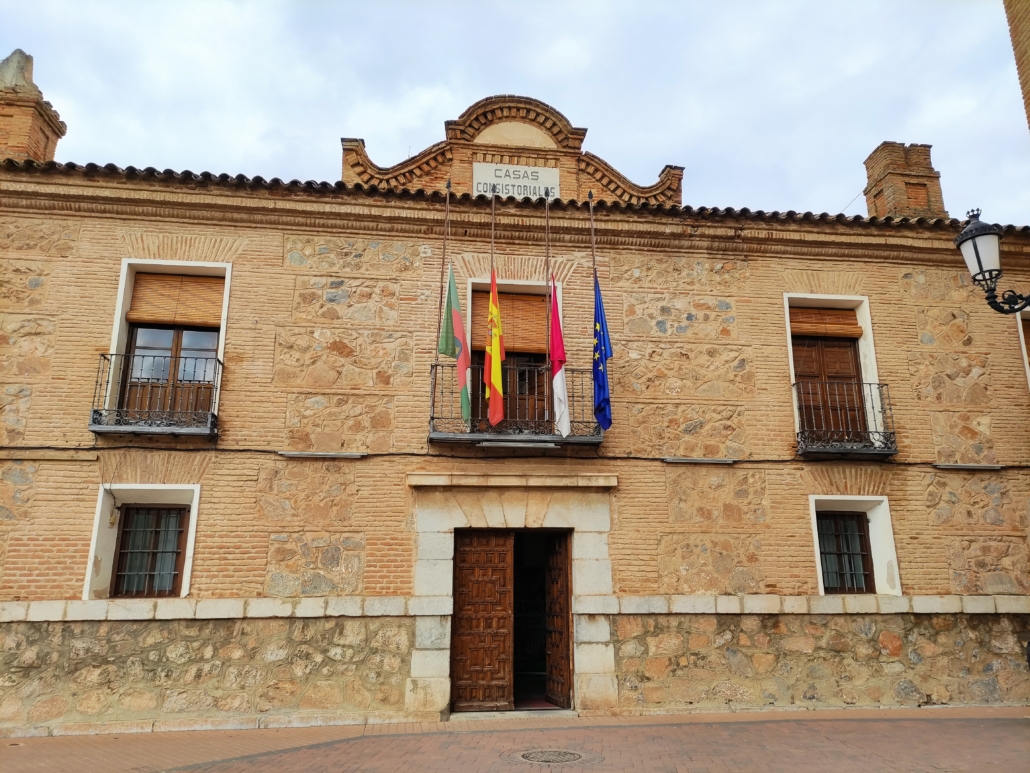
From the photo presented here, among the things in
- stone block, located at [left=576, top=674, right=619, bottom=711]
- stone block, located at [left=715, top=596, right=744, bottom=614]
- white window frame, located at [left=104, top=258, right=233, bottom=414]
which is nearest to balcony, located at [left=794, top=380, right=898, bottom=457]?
stone block, located at [left=715, top=596, right=744, bottom=614]

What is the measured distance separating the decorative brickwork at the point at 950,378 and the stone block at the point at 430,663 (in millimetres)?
6280

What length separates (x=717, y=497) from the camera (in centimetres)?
818

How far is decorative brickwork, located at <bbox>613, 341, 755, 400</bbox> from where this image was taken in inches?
334

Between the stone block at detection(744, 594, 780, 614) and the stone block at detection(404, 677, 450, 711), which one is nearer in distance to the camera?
the stone block at detection(404, 677, 450, 711)

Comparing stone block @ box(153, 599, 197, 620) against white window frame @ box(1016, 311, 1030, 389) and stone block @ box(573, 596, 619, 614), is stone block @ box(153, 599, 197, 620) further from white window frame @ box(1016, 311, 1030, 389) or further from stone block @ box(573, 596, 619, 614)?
white window frame @ box(1016, 311, 1030, 389)

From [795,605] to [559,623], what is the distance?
8.34 feet

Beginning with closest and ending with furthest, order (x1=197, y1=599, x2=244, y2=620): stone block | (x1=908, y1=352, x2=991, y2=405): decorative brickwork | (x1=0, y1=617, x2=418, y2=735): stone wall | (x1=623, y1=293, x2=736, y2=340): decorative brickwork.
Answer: (x1=0, y1=617, x2=418, y2=735): stone wall
(x1=197, y1=599, x2=244, y2=620): stone block
(x1=623, y1=293, x2=736, y2=340): decorative brickwork
(x1=908, y1=352, x2=991, y2=405): decorative brickwork

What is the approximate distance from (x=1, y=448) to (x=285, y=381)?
282cm

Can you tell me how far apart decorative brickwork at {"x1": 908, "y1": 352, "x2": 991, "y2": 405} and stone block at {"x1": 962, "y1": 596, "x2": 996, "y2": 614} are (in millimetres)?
2252

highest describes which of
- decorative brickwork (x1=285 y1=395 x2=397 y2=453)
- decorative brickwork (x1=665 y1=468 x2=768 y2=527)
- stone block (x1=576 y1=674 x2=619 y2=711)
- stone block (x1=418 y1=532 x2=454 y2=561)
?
decorative brickwork (x1=285 y1=395 x2=397 y2=453)

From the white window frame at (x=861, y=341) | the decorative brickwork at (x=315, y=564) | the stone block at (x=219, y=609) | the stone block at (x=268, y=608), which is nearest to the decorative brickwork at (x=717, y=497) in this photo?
the white window frame at (x=861, y=341)

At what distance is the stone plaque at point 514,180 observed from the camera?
11070 mm

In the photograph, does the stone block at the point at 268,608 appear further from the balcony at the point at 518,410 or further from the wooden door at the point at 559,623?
the wooden door at the point at 559,623

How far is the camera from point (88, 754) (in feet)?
20.0
